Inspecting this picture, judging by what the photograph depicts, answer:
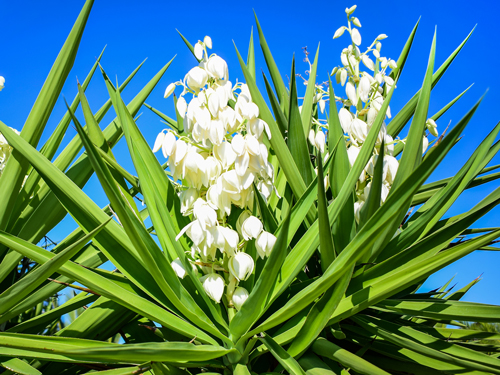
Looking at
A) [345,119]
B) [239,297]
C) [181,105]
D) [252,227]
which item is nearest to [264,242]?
[252,227]

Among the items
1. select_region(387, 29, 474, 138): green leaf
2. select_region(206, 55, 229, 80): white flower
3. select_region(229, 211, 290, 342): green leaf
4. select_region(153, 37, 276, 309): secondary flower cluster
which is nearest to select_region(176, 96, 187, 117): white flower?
select_region(153, 37, 276, 309): secondary flower cluster

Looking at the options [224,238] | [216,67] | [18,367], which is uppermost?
[216,67]

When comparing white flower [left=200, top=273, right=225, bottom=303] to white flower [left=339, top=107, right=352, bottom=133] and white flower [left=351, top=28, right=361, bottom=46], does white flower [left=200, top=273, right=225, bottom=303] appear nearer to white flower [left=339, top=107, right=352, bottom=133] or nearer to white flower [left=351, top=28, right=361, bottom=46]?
white flower [left=339, top=107, right=352, bottom=133]

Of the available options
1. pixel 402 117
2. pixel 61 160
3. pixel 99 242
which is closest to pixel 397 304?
pixel 402 117

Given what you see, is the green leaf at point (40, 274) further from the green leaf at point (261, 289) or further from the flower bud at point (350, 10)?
the flower bud at point (350, 10)

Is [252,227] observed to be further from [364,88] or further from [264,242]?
[364,88]

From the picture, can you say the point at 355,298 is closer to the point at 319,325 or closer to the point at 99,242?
the point at 319,325

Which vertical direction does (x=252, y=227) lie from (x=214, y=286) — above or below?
above
